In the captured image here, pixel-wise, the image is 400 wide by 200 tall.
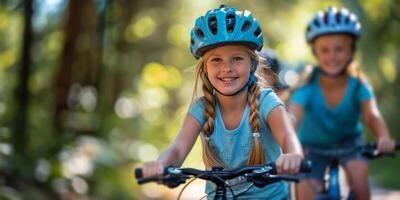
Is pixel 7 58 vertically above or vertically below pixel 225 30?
above

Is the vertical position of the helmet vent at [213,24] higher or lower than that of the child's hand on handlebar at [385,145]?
higher

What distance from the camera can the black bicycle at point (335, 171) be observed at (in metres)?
6.12

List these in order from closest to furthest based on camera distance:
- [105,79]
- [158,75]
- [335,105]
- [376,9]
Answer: [335,105], [376,9], [105,79], [158,75]

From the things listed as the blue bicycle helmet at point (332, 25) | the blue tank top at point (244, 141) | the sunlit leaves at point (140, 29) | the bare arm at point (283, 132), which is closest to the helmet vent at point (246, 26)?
the blue tank top at point (244, 141)

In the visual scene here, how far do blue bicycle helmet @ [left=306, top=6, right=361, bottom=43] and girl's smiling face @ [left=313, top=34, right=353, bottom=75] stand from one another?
0.05 m

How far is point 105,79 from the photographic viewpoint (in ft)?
45.4

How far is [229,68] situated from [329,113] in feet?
8.05

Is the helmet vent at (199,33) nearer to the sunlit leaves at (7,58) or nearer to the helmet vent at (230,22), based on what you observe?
the helmet vent at (230,22)

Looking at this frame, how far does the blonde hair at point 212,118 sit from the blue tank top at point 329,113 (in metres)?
2.01

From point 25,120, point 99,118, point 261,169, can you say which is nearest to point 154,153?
point 99,118

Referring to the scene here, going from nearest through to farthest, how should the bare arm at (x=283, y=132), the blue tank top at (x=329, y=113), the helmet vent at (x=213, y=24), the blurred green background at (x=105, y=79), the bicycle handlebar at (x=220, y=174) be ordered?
the bicycle handlebar at (x=220, y=174) → the bare arm at (x=283, y=132) → the helmet vent at (x=213, y=24) → the blue tank top at (x=329, y=113) → the blurred green background at (x=105, y=79)

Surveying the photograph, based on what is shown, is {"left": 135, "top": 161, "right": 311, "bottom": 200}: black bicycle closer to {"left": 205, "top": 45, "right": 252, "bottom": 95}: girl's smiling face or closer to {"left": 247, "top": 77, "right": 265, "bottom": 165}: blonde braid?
{"left": 247, "top": 77, "right": 265, "bottom": 165}: blonde braid

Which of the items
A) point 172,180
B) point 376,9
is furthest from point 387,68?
point 172,180

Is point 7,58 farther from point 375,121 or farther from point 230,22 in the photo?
point 230,22
